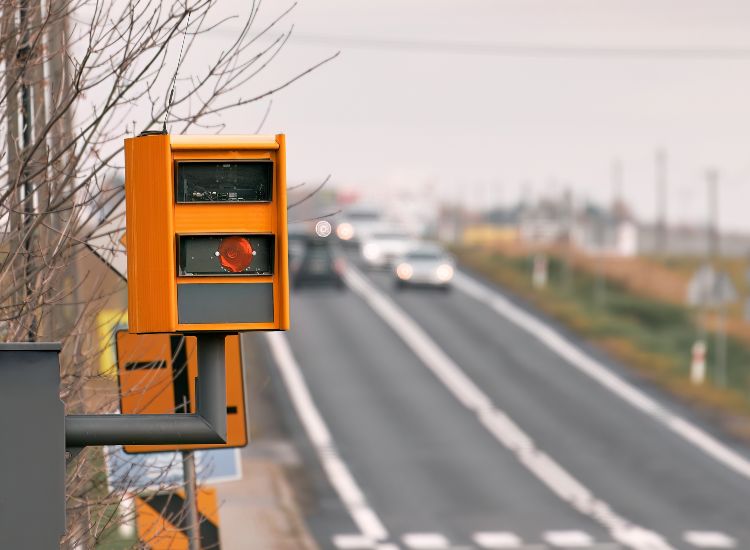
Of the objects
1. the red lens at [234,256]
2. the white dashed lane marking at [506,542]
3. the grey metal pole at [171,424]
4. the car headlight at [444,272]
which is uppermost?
the red lens at [234,256]

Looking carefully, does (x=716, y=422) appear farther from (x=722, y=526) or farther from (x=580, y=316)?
(x=580, y=316)

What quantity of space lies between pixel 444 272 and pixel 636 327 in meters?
8.32

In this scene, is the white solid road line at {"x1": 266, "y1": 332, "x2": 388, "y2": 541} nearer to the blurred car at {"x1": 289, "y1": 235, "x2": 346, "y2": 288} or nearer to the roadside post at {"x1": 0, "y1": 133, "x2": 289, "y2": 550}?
the blurred car at {"x1": 289, "y1": 235, "x2": 346, "y2": 288}

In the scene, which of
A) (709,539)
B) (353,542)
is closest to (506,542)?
(353,542)

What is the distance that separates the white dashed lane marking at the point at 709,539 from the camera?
84.0ft

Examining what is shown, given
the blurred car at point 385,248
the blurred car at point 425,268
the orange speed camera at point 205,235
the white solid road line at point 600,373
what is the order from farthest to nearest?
the blurred car at point 385,248 → the blurred car at point 425,268 → the white solid road line at point 600,373 → the orange speed camera at point 205,235

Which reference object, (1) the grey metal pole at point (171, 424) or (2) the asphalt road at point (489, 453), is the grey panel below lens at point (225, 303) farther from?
(2) the asphalt road at point (489, 453)

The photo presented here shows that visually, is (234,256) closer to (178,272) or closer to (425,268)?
(178,272)

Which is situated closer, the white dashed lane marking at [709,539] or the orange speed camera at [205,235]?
the orange speed camera at [205,235]

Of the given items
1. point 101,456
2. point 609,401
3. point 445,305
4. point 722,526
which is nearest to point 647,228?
point 445,305

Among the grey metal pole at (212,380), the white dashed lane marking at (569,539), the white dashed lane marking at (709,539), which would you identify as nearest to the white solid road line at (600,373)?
the white dashed lane marking at (709,539)

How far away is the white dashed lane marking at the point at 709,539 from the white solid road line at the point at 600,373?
505 centimetres

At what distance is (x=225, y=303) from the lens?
5.55m

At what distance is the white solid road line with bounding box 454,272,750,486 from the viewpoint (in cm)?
3369
